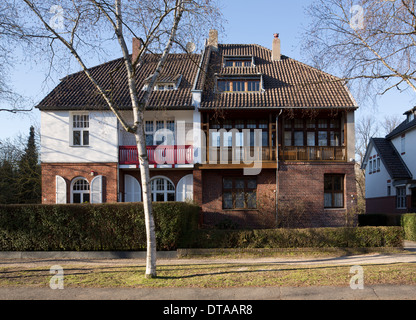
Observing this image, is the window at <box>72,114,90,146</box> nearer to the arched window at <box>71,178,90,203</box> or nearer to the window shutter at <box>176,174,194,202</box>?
the arched window at <box>71,178,90,203</box>

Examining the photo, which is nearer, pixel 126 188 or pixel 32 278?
pixel 32 278

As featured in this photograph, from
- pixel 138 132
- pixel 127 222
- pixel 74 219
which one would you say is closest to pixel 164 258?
pixel 127 222

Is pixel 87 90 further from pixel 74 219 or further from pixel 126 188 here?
pixel 74 219

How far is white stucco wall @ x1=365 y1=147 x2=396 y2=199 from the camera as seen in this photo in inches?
1224

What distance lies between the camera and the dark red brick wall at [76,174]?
21203 millimetres

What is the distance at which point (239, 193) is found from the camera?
2197cm

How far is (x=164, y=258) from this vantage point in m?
13.9

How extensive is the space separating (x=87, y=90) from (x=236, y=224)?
1132 cm

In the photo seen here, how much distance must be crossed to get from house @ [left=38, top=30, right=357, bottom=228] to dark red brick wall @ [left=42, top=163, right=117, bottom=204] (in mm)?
54

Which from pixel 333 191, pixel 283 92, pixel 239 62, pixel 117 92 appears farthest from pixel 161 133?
pixel 333 191

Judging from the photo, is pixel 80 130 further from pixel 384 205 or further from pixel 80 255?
pixel 384 205

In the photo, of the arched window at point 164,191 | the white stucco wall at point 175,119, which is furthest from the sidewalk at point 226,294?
the white stucco wall at point 175,119

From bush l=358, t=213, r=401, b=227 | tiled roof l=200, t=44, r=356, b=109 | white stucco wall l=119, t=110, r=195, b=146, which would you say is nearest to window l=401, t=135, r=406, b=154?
bush l=358, t=213, r=401, b=227

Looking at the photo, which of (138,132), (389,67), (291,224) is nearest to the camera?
(138,132)
